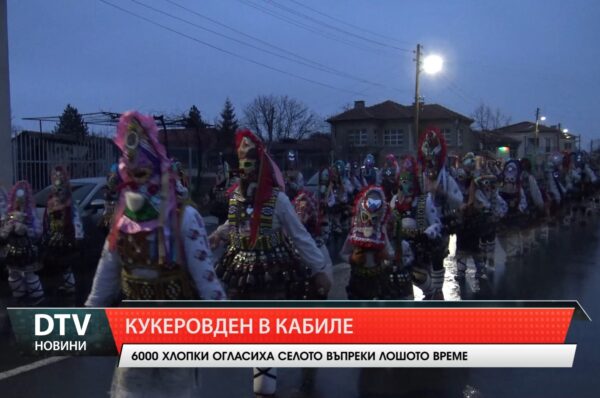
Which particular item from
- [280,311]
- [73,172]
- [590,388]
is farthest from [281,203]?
[73,172]

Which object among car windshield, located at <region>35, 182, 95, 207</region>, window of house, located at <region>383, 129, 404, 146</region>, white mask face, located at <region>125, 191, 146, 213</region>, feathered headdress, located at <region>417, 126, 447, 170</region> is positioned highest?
window of house, located at <region>383, 129, 404, 146</region>

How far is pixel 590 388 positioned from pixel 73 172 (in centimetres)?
1500

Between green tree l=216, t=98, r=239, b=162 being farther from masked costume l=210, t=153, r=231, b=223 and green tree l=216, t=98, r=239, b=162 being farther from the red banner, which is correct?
the red banner

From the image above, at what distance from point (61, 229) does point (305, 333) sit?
6.35 m

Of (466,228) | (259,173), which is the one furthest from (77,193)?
(259,173)

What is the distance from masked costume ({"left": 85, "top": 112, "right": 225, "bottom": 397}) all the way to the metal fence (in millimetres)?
12476

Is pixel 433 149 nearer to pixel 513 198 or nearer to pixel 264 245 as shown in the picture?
pixel 264 245

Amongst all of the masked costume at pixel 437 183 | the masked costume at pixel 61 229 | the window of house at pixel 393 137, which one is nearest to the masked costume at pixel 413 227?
the masked costume at pixel 437 183

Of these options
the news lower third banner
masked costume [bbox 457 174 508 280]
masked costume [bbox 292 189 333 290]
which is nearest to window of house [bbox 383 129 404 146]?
masked costume [bbox 457 174 508 280]

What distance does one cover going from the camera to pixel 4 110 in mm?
14336

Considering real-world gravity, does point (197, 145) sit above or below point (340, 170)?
above

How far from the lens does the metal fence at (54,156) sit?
15875 mm

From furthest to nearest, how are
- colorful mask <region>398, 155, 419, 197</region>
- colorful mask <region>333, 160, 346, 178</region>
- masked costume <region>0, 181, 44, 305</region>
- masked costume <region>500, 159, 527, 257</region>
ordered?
colorful mask <region>333, 160, 346, 178</region> < masked costume <region>500, 159, 527, 257</region> < masked costume <region>0, 181, 44, 305</region> < colorful mask <region>398, 155, 419, 197</region>

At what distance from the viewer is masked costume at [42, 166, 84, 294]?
333 inches
